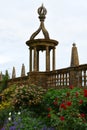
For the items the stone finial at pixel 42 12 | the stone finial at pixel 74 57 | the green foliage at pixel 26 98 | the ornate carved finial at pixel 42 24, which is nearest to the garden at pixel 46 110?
the green foliage at pixel 26 98

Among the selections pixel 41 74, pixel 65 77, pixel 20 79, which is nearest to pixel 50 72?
pixel 41 74

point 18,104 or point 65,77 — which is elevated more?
point 65,77

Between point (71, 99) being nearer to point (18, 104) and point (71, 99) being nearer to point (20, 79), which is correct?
point (18, 104)

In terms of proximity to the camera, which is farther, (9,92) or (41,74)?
(41,74)

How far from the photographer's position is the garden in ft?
31.3

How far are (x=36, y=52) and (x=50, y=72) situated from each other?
1.90 metres

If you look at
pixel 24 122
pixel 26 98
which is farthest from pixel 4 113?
pixel 24 122

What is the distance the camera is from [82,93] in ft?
34.6

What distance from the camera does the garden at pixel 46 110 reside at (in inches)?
376

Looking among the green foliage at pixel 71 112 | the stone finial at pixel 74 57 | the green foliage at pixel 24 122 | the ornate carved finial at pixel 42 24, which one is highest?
the ornate carved finial at pixel 42 24

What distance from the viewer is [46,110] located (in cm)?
1284

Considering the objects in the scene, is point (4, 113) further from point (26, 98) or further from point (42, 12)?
point (42, 12)

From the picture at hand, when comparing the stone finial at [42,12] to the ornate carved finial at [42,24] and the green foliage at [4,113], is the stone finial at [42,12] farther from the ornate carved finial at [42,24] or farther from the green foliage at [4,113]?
the green foliage at [4,113]

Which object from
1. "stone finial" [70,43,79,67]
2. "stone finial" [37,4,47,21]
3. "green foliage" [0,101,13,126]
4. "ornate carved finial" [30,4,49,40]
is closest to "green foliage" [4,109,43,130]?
"green foliage" [0,101,13,126]
